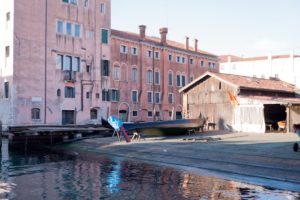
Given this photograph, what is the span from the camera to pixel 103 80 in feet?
147

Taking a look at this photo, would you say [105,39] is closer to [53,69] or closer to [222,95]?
[53,69]

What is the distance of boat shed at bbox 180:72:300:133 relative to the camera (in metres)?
30.5

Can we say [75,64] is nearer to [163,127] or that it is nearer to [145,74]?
[145,74]

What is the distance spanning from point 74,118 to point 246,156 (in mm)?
28391

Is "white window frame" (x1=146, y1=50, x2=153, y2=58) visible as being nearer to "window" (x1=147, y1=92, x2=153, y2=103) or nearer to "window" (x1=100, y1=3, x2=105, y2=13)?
"window" (x1=147, y1=92, x2=153, y2=103)

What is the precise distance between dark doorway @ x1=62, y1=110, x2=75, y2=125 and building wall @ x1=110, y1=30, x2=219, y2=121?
4.93 meters

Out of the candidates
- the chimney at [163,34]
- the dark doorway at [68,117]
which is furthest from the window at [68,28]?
the chimney at [163,34]

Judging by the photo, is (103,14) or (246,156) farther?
(103,14)

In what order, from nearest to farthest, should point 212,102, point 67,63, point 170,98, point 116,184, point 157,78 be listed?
point 116,184, point 212,102, point 67,63, point 157,78, point 170,98

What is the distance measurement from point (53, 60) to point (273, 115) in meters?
22.7

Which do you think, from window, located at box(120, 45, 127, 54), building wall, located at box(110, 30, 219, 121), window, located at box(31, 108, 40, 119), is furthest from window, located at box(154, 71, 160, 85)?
window, located at box(31, 108, 40, 119)

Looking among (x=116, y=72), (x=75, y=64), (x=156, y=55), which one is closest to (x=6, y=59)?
(x=75, y=64)

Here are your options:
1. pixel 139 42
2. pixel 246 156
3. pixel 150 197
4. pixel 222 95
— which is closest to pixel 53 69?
pixel 139 42

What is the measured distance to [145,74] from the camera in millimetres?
50156
